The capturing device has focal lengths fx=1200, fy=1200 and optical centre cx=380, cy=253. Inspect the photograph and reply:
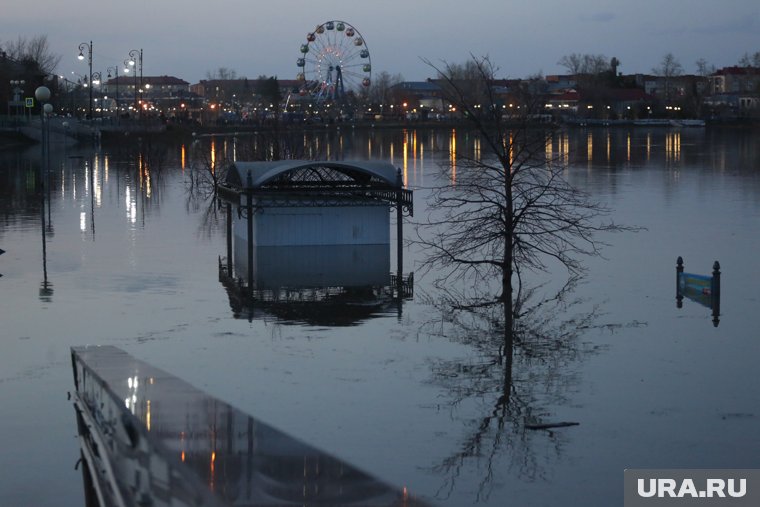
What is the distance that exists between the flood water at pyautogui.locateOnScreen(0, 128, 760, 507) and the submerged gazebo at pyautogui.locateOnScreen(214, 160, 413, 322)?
105 cm

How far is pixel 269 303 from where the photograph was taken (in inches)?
842

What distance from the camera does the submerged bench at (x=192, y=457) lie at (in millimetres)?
6965

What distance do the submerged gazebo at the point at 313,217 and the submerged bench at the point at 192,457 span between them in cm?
1569

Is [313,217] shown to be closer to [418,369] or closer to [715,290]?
[715,290]

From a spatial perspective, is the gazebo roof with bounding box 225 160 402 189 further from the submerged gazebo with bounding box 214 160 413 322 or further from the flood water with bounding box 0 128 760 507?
the flood water with bounding box 0 128 760 507

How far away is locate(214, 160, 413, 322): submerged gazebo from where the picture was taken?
86.4 feet

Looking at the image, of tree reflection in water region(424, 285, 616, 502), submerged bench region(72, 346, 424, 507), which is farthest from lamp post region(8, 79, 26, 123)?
submerged bench region(72, 346, 424, 507)

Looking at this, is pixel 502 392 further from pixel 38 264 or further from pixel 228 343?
pixel 38 264

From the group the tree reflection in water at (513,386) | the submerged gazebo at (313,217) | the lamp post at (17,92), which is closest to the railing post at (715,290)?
the tree reflection in water at (513,386)

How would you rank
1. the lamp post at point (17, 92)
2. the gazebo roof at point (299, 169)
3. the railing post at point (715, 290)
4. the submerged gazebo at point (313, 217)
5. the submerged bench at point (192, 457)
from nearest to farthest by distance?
the submerged bench at point (192, 457)
the railing post at point (715, 290)
the submerged gazebo at point (313, 217)
the gazebo roof at point (299, 169)
the lamp post at point (17, 92)

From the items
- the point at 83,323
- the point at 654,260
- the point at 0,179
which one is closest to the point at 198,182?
the point at 0,179

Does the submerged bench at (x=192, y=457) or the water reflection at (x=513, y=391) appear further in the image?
the water reflection at (x=513, y=391)

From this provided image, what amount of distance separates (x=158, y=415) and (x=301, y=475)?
1.73 m

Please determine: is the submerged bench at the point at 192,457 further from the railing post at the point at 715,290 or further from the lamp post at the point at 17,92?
the lamp post at the point at 17,92
